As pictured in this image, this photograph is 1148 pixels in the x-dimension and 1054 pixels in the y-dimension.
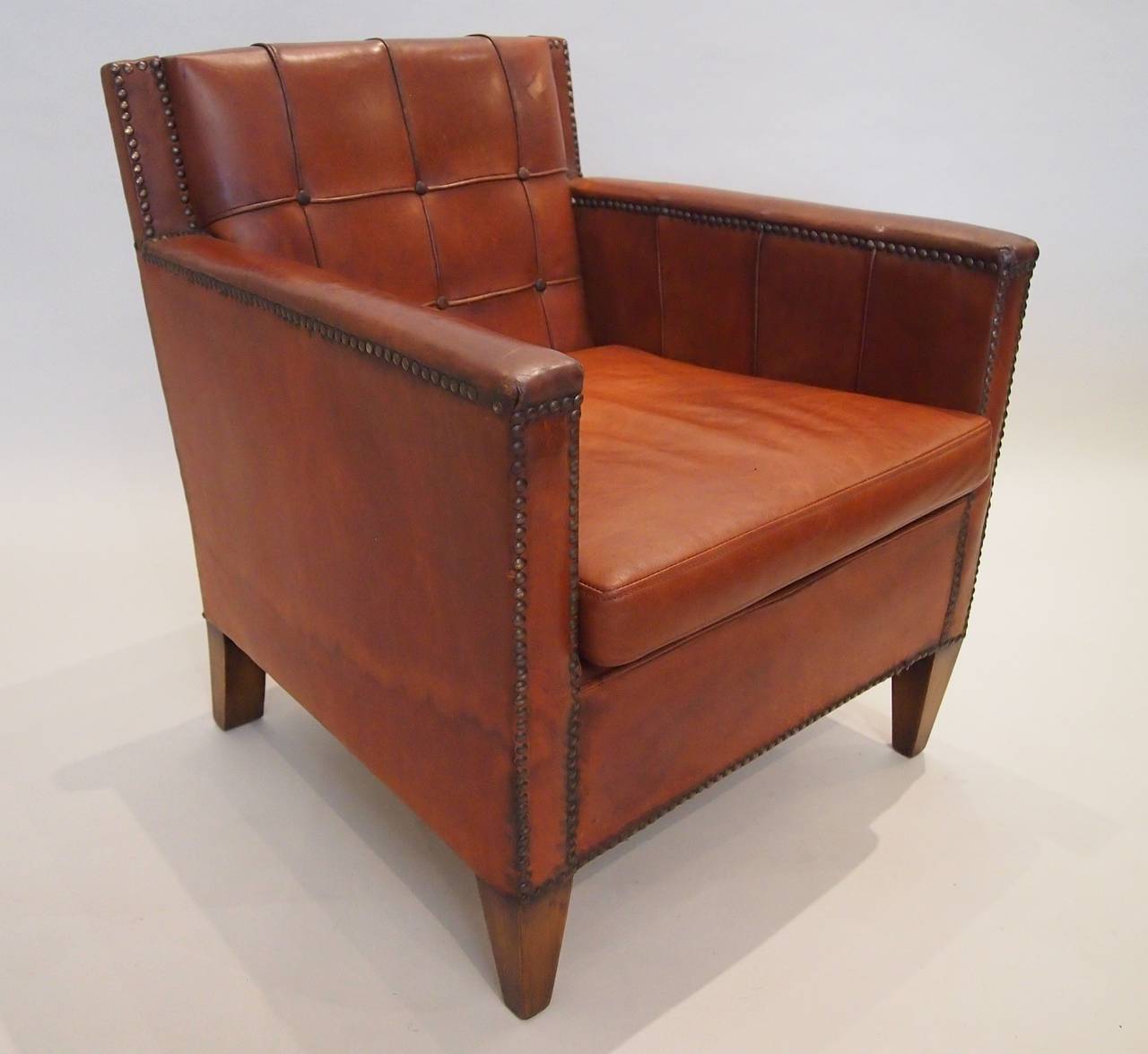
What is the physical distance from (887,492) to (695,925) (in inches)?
23.0

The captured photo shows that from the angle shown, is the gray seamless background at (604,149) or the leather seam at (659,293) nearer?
the leather seam at (659,293)

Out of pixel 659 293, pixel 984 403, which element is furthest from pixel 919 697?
pixel 659 293

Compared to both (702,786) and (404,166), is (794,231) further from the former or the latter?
(702,786)

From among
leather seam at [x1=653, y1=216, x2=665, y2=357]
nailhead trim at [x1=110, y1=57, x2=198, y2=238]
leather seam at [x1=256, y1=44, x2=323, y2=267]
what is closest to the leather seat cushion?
leather seam at [x1=653, y1=216, x2=665, y2=357]

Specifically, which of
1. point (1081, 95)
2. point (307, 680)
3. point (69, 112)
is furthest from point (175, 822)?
point (1081, 95)

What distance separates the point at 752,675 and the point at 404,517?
18.3 inches

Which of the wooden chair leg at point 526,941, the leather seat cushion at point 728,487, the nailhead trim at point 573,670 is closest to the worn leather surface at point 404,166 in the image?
the leather seat cushion at point 728,487

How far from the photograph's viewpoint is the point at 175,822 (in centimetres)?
162

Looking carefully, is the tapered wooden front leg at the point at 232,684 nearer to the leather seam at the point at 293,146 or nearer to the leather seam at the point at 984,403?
the leather seam at the point at 293,146

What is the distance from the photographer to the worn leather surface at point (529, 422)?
3.67 feet

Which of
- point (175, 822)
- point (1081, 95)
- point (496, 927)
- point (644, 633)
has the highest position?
point (1081, 95)

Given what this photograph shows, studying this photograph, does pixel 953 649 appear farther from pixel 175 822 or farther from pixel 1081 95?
pixel 1081 95

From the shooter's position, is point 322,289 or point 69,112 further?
point 69,112

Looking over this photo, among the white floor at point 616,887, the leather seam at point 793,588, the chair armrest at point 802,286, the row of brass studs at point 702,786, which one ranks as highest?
the chair armrest at point 802,286
